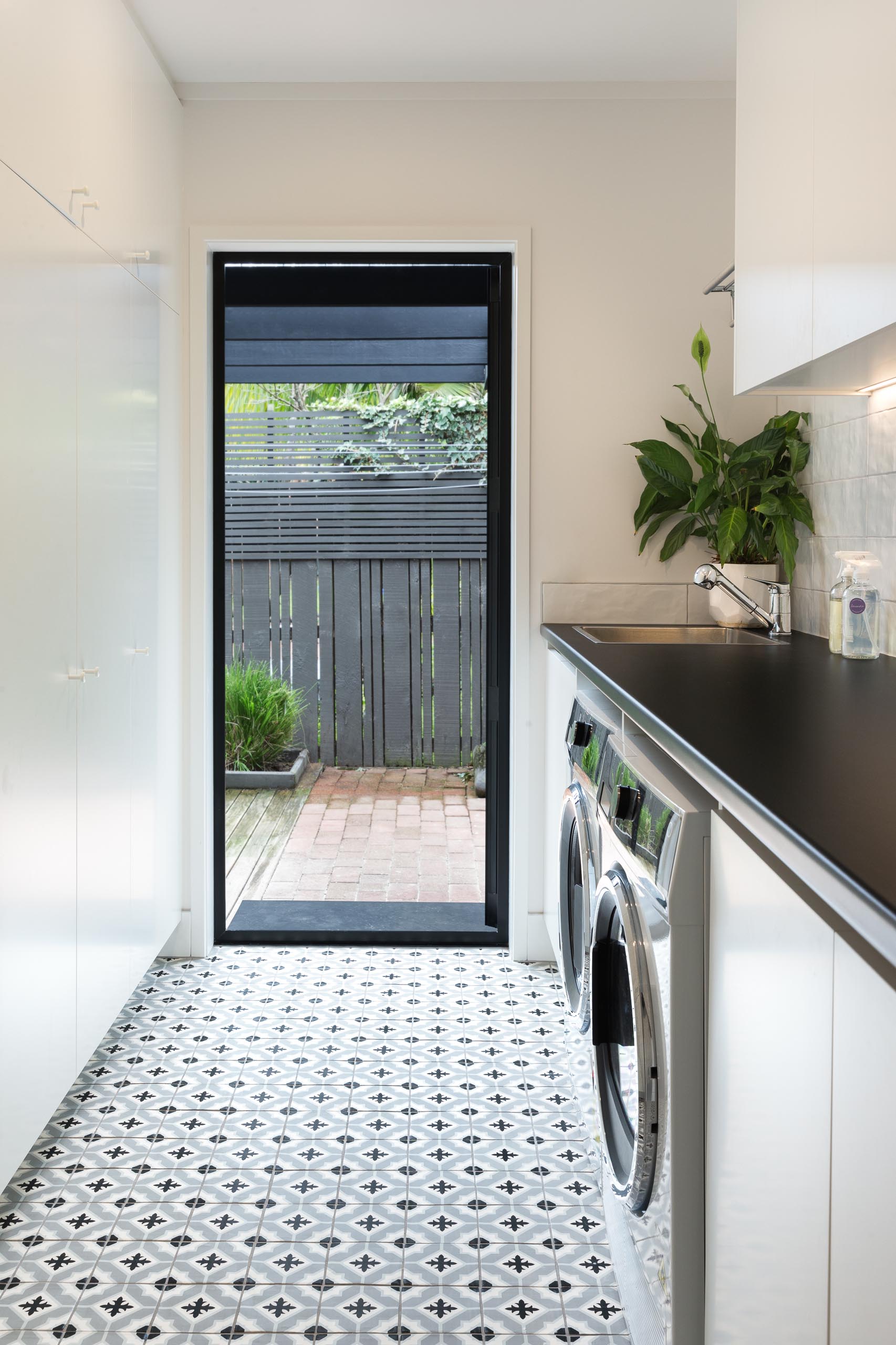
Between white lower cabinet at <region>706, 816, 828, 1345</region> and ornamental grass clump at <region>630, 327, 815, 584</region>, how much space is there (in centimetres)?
174

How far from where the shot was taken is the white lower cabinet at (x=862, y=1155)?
0.70m

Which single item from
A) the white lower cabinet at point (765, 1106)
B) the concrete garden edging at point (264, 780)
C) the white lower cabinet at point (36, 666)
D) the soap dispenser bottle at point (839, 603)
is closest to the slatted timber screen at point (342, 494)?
the concrete garden edging at point (264, 780)

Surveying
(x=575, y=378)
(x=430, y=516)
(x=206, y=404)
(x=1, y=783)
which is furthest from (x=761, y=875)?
(x=430, y=516)

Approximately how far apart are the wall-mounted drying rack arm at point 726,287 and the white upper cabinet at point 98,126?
4.55 feet

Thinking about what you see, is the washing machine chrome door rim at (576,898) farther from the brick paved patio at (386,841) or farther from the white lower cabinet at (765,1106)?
the brick paved patio at (386,841)

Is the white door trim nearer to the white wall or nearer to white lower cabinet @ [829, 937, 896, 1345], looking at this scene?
the white wall

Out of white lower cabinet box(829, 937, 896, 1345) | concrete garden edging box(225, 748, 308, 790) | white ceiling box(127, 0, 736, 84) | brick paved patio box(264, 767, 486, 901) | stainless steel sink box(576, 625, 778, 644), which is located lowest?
brick paved patio box(264, 767, 486, 901)

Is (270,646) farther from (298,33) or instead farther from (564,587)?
(298,33)

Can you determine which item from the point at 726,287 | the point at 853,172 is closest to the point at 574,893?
the point at 853,172

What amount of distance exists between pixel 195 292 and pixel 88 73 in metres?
0.89

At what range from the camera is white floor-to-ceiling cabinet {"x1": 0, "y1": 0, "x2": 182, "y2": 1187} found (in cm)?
167

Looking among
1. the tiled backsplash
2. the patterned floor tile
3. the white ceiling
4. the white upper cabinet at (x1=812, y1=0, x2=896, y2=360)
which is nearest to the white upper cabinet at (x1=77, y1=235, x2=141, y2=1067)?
the patterned floor tile

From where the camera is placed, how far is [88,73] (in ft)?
6.70

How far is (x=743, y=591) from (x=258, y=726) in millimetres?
2774
